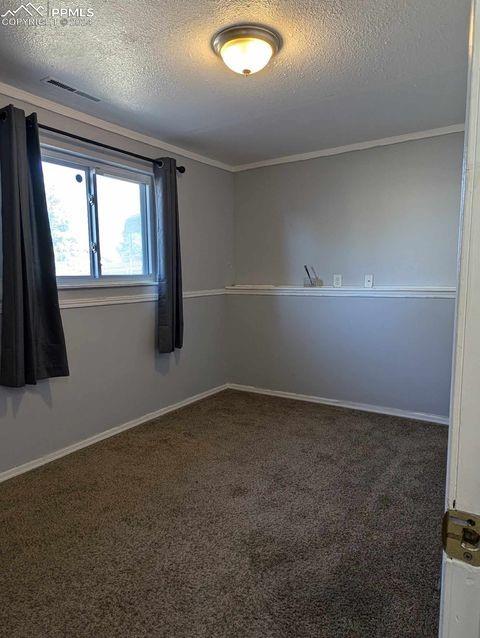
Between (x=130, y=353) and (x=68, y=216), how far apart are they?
1.13 metres

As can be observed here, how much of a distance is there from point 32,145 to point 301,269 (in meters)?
2.47

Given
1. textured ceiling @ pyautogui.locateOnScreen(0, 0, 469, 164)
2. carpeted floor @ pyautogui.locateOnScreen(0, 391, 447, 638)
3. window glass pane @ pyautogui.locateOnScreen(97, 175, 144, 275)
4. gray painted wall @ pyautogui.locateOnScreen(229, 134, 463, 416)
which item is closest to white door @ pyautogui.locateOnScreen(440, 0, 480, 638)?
carpeted floor @ pyautogui.locateOnScreen(0, 391, 447, 638)

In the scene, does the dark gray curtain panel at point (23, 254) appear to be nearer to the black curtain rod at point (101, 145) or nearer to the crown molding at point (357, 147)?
the black curtain rod at point (101, 145)

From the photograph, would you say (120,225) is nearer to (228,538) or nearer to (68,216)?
(68,216)

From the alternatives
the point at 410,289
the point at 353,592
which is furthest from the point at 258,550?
the point at 410,289

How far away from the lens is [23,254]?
2336 millimetres

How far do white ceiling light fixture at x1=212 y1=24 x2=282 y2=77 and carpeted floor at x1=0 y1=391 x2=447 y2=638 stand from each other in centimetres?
227

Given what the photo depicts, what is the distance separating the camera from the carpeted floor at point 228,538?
4.70ft

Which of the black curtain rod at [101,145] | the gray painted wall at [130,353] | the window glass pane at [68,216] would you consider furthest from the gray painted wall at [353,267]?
the window glass pane at [68,216]

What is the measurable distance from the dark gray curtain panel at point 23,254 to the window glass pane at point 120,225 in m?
0.57

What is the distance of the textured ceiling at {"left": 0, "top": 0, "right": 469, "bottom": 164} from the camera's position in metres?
1.73

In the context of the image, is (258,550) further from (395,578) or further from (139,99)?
(139,99)

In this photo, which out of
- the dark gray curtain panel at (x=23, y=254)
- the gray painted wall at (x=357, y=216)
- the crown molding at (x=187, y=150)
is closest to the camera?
the dark gray curtain panel at (x=23, y=254)

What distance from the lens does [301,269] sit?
154 inches
